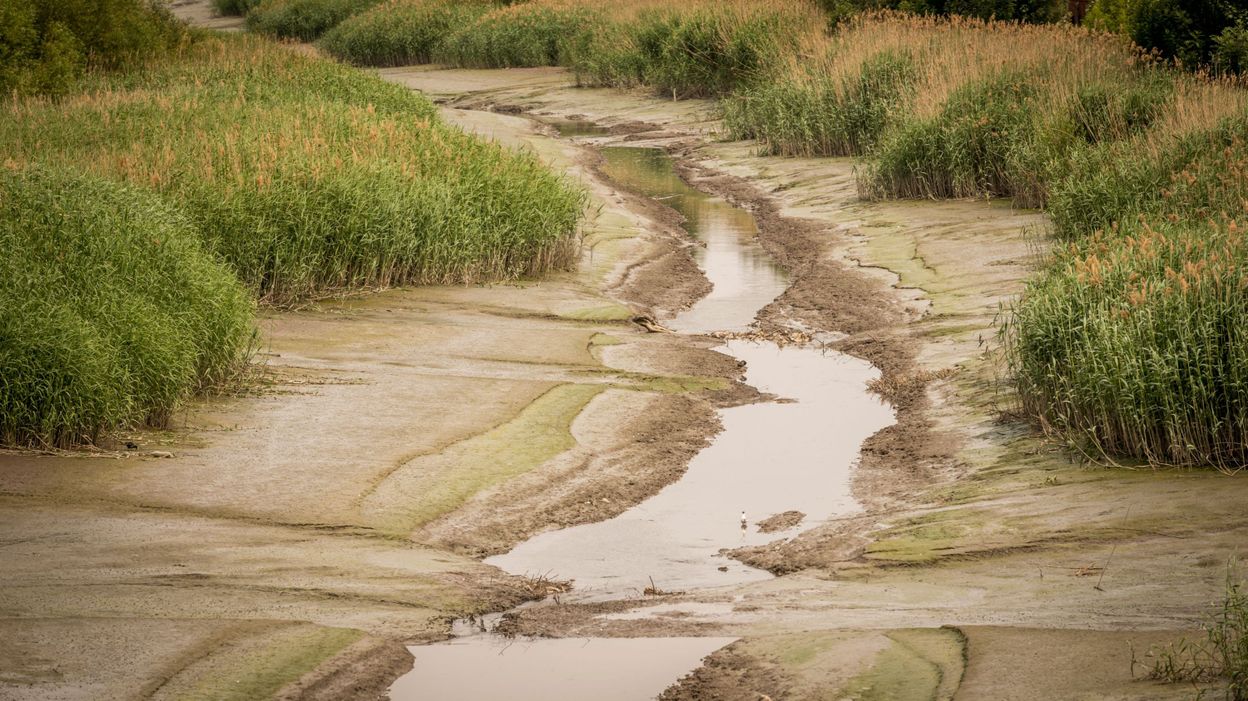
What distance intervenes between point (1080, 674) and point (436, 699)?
8.13 ft

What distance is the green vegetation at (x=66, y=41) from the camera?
63.0 ft

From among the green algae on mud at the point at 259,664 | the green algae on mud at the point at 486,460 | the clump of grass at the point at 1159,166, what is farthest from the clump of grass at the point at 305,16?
the green algae on mud at the point at 259,664

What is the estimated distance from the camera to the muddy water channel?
6.21 metres

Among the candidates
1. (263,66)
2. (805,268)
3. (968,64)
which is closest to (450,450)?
(805,268)

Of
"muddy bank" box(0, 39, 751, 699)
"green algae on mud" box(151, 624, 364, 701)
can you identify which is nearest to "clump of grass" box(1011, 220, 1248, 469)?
"muddy bank" box(0, 39, 751, 699)

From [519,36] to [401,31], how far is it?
546 cm

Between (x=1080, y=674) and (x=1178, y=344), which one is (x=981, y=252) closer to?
(x=1178, y=344)

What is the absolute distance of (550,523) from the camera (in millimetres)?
8422

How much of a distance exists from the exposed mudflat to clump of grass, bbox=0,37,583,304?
19.6 inches

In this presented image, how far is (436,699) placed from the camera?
5977 millimetres

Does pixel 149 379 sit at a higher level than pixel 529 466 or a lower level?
higher

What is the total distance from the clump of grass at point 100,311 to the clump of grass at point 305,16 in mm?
37457

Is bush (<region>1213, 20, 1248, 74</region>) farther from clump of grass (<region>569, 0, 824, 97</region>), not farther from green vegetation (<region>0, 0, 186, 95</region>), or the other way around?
green vegetation (<region>0, 0, 186, 95</region>)

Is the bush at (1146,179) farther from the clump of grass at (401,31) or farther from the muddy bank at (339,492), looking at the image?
the clump of grass at (401,31)
